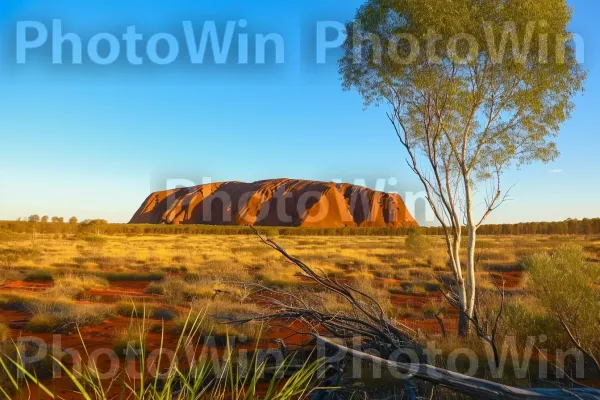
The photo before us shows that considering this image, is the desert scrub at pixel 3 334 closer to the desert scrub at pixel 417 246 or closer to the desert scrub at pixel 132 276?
the desert scrub at pixel 132 276

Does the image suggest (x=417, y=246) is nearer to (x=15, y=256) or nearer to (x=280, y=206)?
(x=15, y=256)

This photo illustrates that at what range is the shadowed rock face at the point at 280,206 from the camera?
13000 cm

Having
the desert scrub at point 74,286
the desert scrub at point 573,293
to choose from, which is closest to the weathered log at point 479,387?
the desert scrub at point 573,293

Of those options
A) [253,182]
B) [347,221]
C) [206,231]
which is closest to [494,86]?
[206,231]

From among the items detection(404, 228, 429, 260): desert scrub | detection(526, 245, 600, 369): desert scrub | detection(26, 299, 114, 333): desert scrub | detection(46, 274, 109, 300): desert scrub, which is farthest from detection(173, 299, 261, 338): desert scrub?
detection(404, 228, 429, 260): desert scrub

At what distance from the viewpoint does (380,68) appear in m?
8.29

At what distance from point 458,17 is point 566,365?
224 inches

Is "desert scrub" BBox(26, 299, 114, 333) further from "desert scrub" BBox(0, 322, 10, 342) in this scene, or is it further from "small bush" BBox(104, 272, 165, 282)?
"small bush" BBox(104, 272, 165, 282)

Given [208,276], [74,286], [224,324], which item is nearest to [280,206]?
[208,276]

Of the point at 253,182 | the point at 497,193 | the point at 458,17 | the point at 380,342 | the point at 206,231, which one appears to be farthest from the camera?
the point at 253,182

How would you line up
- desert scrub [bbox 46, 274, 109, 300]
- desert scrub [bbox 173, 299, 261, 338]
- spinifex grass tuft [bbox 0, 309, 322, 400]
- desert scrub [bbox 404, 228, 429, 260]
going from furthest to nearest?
desert scrub [bbox 404, 228, 429, 260] → desert scrub [bbox 46, 274, 109, 300] → desert scrub [bbox 173, 299, 261, 338] → spinifex grass tuft [bbox 0, 309, 322, 400]

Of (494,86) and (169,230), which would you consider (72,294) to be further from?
(169,230)

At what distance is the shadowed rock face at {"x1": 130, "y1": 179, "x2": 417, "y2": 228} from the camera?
130 meters

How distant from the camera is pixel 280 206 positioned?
5384 inches
